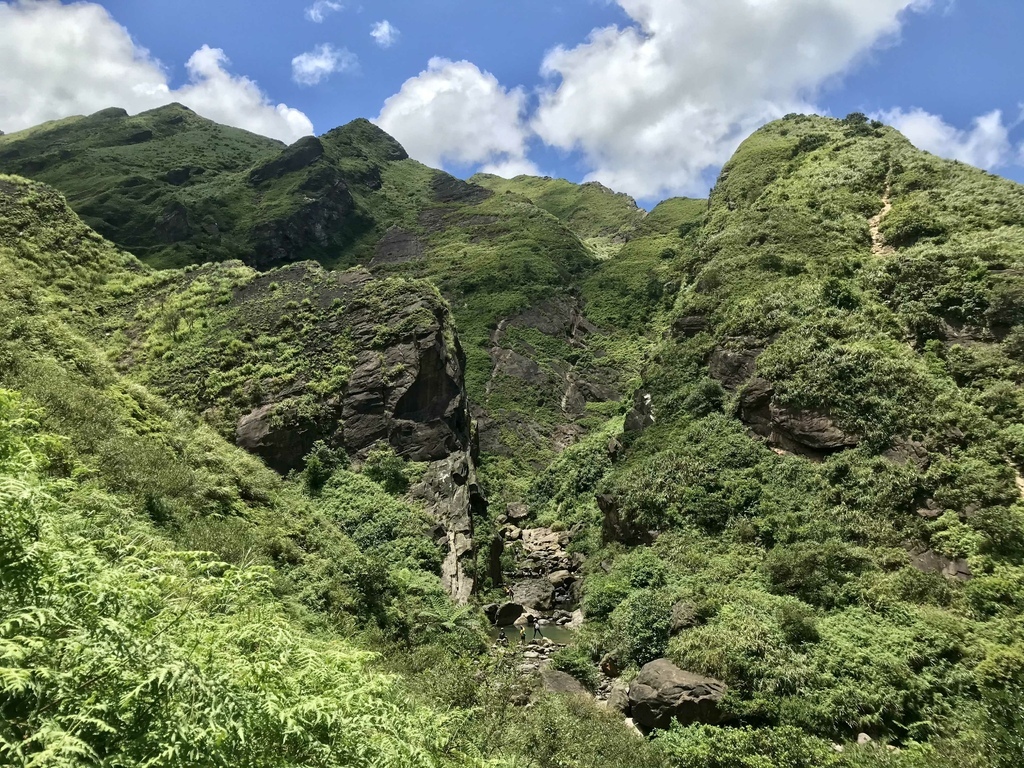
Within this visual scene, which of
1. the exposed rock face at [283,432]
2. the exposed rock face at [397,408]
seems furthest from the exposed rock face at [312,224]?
the exposed rock face at [283,432]

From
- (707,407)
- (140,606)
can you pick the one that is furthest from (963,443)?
(140,606)

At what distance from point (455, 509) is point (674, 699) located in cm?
1444

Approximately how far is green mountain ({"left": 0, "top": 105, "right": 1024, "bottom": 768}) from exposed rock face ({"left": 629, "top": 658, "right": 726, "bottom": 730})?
11 centimetres

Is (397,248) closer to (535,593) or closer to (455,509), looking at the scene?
(455,509)

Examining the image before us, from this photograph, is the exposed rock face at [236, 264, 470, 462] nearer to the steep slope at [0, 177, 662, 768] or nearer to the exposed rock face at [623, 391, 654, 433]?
the steep slope at [0, 177, 662, 768]

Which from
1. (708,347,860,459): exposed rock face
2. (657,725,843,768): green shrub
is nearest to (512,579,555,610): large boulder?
(657,725,843,768): green shrub

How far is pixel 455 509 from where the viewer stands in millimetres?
28938

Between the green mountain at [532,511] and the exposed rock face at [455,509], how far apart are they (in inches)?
8.6

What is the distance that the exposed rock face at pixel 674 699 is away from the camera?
17250 millimetres

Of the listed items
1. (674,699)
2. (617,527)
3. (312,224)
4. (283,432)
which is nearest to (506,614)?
(617,527)

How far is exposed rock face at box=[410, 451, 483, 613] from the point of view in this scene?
2591 centimetres

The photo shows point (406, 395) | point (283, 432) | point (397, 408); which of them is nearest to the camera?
point (283, 432)

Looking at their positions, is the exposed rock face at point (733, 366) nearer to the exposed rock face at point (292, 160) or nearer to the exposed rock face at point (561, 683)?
the exposed rock face at point (561, 683)

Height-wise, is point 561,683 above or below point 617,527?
below
